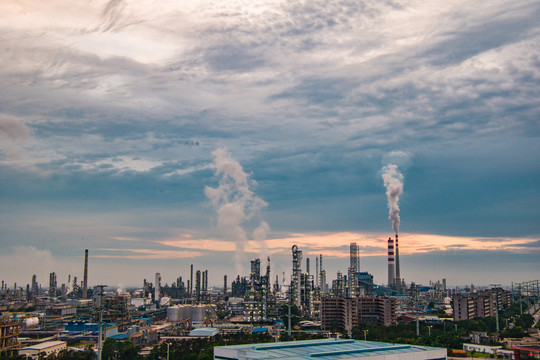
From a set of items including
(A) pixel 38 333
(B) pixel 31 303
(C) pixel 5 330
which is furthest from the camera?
(B) pixel 31 303

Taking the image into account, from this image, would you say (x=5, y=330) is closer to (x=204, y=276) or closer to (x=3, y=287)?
(x=204, y=276)

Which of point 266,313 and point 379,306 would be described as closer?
point 379,306

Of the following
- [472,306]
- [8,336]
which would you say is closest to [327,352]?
[8,336]

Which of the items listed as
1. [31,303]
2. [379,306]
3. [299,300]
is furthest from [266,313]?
[31,303]

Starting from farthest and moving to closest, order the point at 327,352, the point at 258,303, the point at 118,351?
the point at 258,303 < the point at 118,351 < the point at 327,352

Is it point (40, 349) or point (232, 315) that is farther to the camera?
point (232, 315)

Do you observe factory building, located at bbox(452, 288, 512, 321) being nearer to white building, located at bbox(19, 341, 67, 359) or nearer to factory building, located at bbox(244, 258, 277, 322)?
factory building, located at bbox(244, 258, 277, 322)

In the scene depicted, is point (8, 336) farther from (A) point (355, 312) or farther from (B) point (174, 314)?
(B) point (174, 314)

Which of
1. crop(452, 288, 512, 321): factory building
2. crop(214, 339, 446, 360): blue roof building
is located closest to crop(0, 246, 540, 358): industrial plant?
crop(452, 288, 512, 321): factory building
